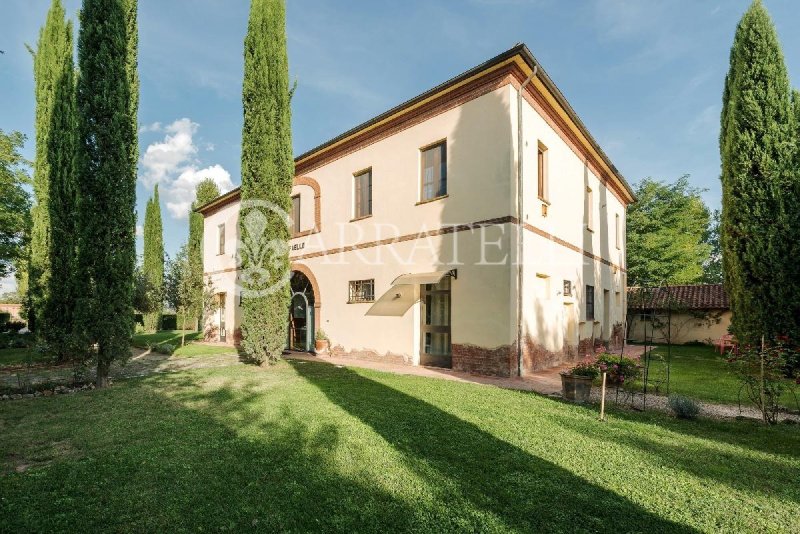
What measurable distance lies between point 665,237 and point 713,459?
29.0 m

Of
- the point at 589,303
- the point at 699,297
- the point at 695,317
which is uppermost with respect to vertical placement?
the point at 699,297

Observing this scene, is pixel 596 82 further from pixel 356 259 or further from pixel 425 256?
pixel 356 259

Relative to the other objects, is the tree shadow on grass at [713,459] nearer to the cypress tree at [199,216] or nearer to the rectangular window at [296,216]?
the rectangular window at [296,216]

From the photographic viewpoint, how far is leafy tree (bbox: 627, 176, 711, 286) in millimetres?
27594

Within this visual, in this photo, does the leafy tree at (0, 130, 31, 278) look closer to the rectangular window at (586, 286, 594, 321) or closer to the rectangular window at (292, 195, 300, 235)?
the rectangular window at (292, 195, 300, 235)

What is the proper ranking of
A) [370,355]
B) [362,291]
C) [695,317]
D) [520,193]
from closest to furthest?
[520,193] → [370,355] → [362,291] → [695,317]

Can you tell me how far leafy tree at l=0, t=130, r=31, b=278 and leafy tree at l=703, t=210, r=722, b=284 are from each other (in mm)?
54479

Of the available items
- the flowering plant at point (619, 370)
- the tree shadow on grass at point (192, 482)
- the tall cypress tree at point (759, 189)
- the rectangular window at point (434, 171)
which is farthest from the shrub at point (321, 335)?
the tall cypress tree at point (759, 189)

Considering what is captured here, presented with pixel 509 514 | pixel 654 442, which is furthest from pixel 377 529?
pixel 654 442

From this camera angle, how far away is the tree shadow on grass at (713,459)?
352 cm

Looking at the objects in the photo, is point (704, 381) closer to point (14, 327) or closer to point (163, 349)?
point (163, 349)

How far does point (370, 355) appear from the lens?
40.9 ft

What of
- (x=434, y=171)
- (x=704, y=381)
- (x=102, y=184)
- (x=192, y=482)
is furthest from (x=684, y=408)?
(x=102, y=184)

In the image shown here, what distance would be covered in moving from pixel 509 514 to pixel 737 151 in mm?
11898
